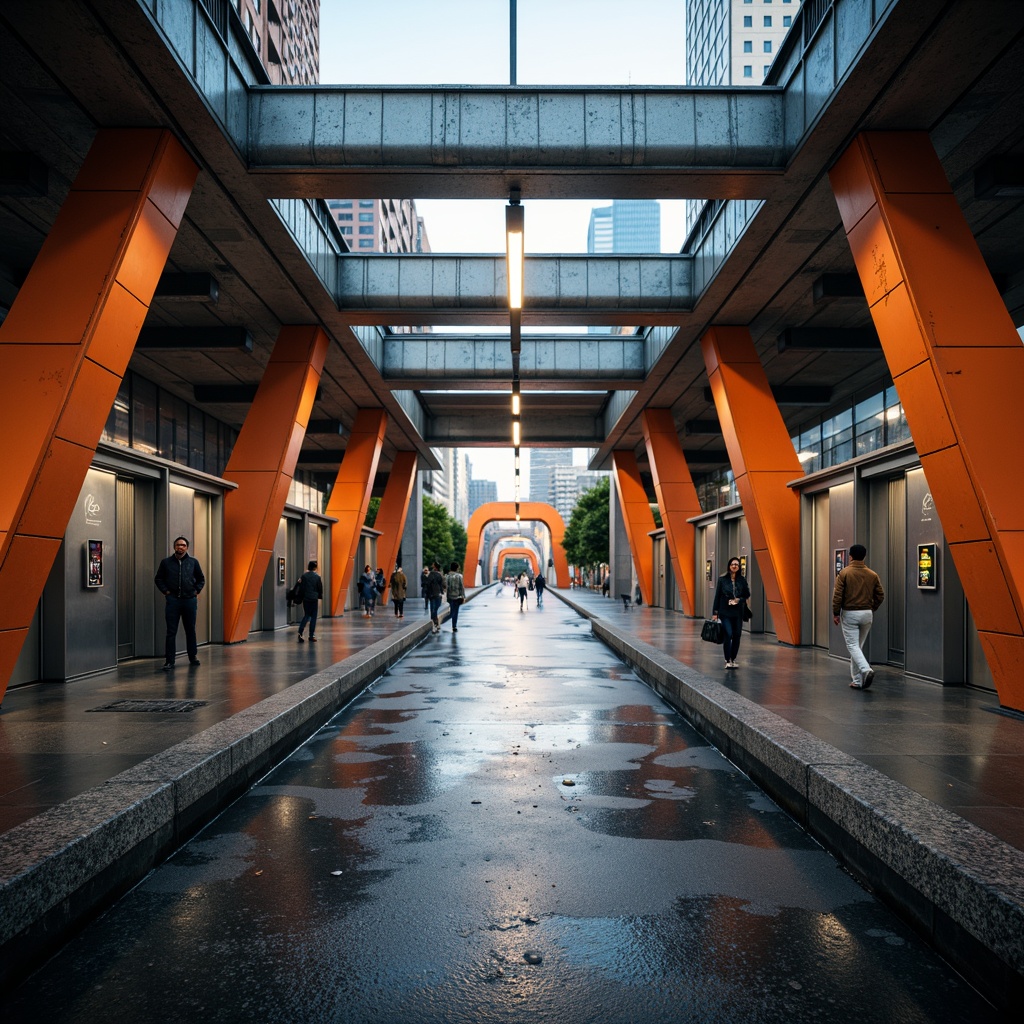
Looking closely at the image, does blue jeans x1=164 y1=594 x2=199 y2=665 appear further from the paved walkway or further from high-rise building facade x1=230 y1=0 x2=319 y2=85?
high-rise building facade x1=230 y1=0 x2=319 y2=85

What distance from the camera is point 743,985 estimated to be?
124 inches

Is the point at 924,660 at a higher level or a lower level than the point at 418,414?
lower

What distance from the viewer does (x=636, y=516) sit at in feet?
116

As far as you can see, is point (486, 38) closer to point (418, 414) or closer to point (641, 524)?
point (418, 414)

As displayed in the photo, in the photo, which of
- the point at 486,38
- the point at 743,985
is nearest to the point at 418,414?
the point at 486,38

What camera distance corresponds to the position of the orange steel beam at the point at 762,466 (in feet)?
51.1

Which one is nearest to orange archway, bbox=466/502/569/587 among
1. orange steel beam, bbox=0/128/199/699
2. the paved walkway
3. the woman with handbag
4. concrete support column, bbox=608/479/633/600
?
concrete support column, bbox=608/479/633/600

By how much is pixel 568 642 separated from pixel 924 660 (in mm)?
9181

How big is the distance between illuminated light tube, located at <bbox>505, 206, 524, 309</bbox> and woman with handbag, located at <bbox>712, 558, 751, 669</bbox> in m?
4.91

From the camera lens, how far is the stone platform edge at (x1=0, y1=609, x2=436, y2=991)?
332 cm

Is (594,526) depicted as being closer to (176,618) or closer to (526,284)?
(526,284)

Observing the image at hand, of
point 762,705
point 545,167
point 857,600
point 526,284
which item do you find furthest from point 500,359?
point 762,705

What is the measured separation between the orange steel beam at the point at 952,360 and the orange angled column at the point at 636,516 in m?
24.8

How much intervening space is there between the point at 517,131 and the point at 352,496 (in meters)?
15.8
